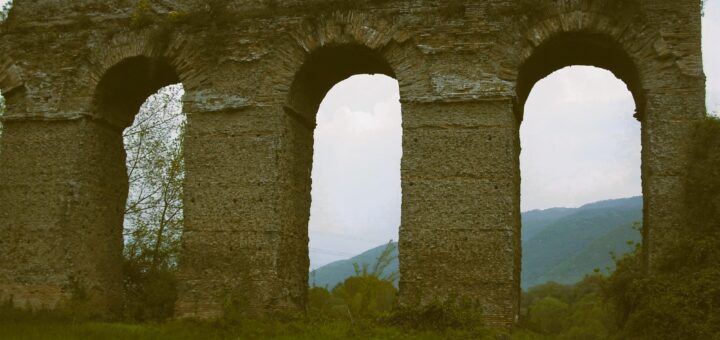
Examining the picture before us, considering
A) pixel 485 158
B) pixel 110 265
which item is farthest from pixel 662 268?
pixel 110 265

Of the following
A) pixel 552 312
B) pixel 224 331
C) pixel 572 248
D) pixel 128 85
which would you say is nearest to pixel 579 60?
pixel 224 331

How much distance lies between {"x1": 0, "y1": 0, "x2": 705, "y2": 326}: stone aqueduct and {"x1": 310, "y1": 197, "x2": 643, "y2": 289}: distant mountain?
233 feet

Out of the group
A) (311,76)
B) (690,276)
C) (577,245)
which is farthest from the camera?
(577,245)

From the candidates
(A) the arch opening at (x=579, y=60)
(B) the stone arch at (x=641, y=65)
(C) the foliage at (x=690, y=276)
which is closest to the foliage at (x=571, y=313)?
(C) the foliage at (x=690, y=276)

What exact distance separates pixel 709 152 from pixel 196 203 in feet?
24.7

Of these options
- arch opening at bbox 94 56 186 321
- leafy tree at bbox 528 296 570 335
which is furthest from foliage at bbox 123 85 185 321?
leafy tree at bbox 528 296 570 335

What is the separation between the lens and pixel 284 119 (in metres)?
11.8

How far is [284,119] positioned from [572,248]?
330 ft

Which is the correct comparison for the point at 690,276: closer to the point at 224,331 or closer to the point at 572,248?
the point at 224,331

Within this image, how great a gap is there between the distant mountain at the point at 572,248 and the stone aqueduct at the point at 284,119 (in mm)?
70908

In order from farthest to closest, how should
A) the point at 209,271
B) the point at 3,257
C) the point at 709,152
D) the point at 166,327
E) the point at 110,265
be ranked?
the point at 110,265 < the point at 3,257 < the point at 209,271 < the point at 166,327 < the point at 709,152

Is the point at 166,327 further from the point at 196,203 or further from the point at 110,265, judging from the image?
the point at 110,265

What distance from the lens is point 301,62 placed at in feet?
39.0

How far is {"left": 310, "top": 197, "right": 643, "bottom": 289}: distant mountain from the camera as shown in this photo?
90812 millimetres
